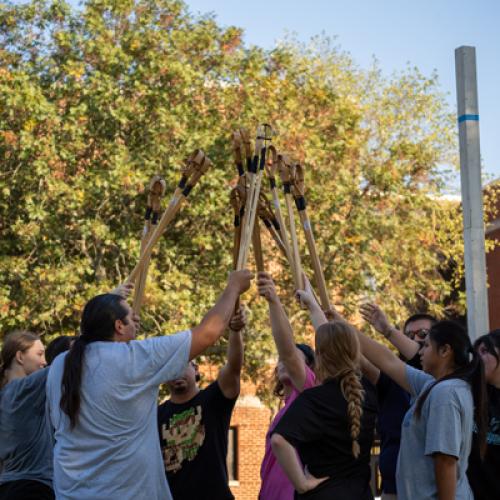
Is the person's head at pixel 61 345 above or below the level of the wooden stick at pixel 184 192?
below

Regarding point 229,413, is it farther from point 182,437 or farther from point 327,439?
point 327,439

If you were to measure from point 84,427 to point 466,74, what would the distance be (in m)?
4.77

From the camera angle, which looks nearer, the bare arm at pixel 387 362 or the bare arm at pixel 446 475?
the bare arm at pixel 446 475

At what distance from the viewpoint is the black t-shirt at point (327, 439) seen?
4688 mm

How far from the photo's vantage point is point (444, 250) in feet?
78.7

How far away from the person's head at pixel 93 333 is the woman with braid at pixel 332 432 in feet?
2.97

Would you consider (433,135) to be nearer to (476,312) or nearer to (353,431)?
(476,312)

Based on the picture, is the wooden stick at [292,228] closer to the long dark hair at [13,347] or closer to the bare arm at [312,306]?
the bare arm at [312,306]

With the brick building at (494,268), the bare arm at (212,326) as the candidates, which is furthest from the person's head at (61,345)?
the brick building at (494,268)

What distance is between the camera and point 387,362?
18.1 feet

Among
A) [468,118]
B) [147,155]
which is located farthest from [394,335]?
[147,155]

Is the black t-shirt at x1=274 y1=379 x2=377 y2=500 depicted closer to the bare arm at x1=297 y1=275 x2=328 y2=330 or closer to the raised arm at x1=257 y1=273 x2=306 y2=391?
the raised arm at x1=257 y1=273 x2=306 y2=391

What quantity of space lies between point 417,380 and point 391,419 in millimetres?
663

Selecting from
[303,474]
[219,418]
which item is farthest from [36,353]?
[303,474]
